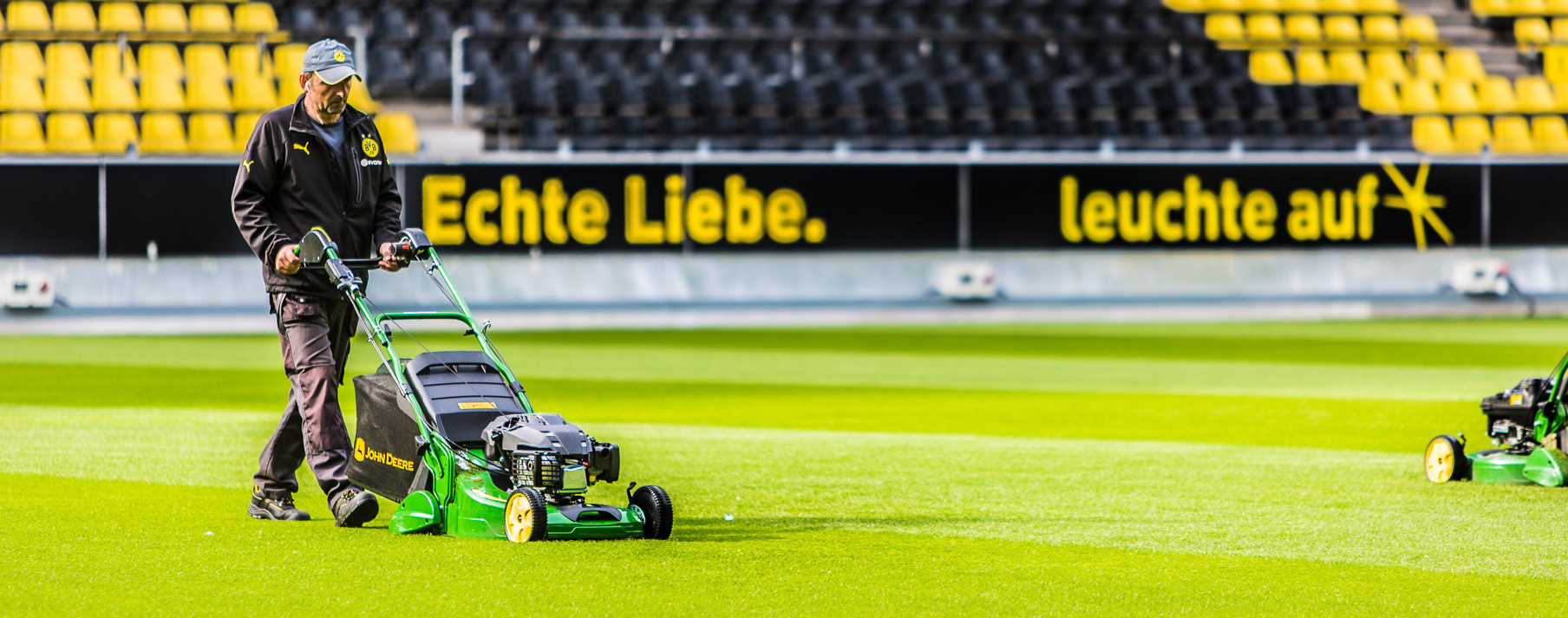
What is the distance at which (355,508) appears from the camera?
20.0ft

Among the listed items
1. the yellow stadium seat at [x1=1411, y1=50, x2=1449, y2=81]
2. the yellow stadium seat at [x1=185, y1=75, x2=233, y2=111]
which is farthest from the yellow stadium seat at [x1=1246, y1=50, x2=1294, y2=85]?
the yellow stadium seat at [x1=185, y1=75, x2=233, y2=111]

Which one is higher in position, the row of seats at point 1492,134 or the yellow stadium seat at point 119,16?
the yellow stadium seat at point 119,16

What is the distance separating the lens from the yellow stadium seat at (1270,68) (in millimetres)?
23469

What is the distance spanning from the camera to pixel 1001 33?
74.6ft

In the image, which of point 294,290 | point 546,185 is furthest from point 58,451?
point 546,185

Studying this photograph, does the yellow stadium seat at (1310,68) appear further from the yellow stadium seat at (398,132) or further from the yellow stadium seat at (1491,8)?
the yellow stadium seat at (398,132)

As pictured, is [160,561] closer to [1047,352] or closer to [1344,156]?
[1047,352]

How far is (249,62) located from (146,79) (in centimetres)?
109

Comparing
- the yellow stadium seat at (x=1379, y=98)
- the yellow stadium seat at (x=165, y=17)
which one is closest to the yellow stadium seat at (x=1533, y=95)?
the yellow stadium seat at (x=1379, y=98)

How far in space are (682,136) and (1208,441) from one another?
467 inches

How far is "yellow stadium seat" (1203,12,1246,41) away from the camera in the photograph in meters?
24.0

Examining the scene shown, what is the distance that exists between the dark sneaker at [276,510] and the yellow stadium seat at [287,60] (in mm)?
14105

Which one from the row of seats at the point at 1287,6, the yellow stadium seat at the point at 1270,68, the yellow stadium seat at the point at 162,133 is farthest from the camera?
the row of seats at the point at 1287,6

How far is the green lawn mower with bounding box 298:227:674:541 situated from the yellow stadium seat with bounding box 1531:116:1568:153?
19596mm
